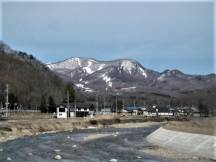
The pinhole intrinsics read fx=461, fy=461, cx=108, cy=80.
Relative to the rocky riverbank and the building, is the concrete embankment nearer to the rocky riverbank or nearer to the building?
the rocky riverbank

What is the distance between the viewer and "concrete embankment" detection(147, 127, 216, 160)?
3690 cm

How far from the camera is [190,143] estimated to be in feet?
139

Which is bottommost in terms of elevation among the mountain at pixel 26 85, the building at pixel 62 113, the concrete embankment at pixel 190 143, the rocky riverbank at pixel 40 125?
the concrete embankment at pixel 190 143

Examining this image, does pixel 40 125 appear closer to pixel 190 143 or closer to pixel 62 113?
pixel 62 113

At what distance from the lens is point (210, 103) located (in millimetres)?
129125

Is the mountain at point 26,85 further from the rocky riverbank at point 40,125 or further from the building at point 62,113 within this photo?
the rocky riverbank at point 40,125

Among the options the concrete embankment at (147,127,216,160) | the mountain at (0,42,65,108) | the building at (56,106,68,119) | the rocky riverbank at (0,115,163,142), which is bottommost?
the concrete embankment at (147,127,216,160)

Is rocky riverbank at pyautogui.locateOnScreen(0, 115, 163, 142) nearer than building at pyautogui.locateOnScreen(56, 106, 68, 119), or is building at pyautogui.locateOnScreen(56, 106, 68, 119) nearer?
rocky riverbank at pyautogui.locateOnScreen(0, 115, 163, 142)

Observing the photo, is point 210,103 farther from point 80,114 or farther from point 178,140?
point 178,140

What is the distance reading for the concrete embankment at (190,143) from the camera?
3690cm

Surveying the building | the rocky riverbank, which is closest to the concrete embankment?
the rocky riverbank

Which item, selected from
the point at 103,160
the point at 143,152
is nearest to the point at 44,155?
the point at 103,160

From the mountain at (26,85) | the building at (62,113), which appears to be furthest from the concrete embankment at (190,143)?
the mountain at (26,85)

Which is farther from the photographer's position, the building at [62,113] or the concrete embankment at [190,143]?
the building at [62,113]
